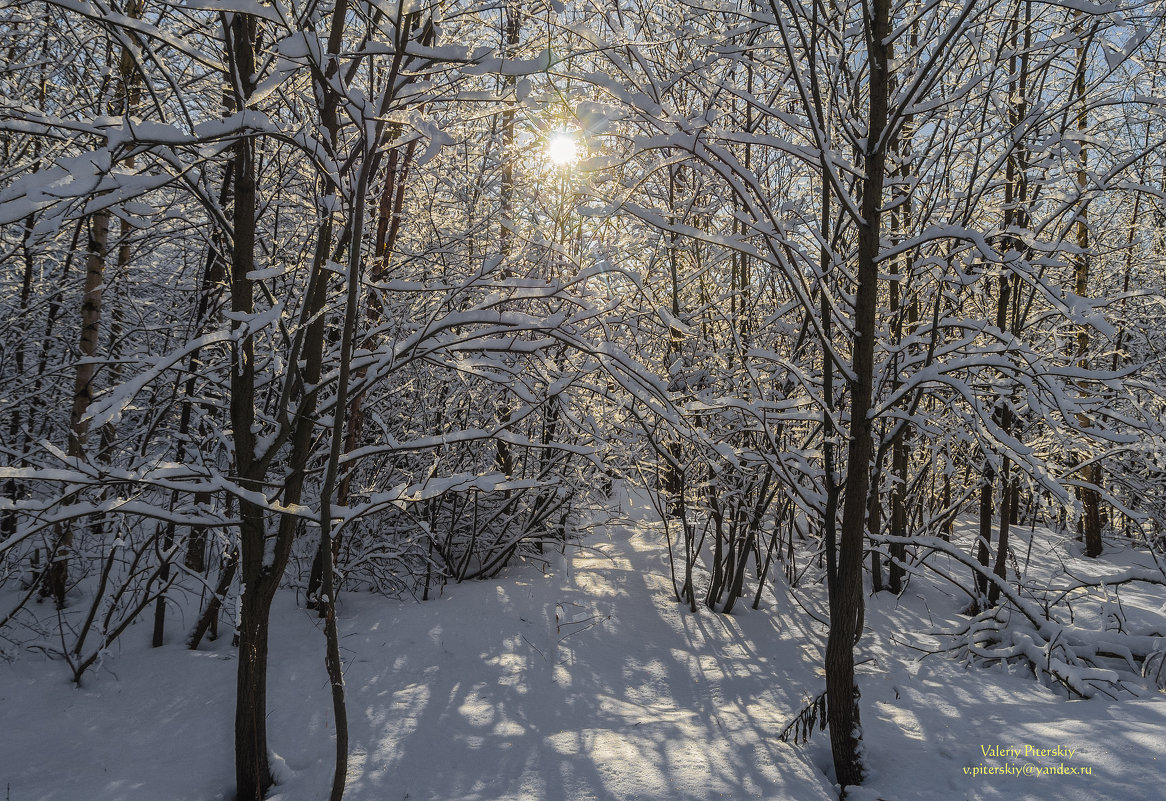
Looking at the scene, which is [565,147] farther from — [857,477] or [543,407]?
[543,407]

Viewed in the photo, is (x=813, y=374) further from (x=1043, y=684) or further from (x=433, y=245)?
(x=433, y=245)

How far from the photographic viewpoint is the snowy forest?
102 inches

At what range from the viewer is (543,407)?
486 cm

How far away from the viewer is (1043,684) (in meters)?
4.20

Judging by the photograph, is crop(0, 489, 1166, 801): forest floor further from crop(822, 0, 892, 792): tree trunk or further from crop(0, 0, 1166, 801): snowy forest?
crop(822, 0, 892, 792): tree trunk

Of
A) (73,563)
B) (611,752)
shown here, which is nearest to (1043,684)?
(611,752)

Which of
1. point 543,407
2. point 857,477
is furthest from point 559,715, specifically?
point 857,477

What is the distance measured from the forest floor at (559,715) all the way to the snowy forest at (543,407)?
34mm

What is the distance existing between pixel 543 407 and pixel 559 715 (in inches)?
82.1

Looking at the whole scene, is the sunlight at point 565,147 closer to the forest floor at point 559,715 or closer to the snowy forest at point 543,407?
the snowy forest at point 543,407

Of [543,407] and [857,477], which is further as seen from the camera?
[543,407]

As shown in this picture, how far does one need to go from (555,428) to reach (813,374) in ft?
9.79

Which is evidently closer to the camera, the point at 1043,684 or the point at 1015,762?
the point at 1015,762

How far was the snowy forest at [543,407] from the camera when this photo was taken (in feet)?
8.48
